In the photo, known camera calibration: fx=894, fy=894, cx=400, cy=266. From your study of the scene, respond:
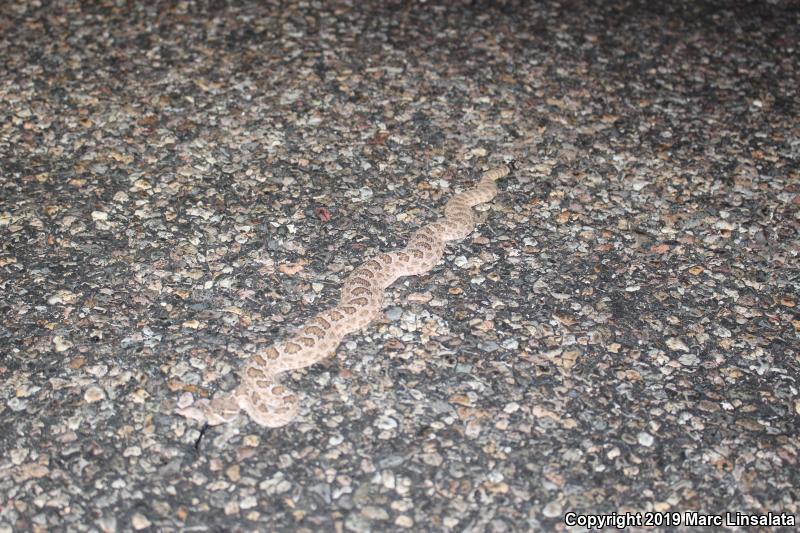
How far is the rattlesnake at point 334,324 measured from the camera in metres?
5.30

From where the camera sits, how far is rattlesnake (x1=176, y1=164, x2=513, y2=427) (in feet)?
17.4

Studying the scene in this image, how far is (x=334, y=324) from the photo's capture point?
5.88 m

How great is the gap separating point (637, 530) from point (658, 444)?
646 mm

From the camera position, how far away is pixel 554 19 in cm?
984

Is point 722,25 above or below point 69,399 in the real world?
above

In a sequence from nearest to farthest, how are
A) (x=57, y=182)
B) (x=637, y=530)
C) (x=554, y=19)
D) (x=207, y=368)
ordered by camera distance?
1. (x=637, y=530)
2. (x=207, y=368)
3. (x=57, y=182)
4. (x=554, y=19)

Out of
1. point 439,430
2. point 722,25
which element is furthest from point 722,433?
point 722,25

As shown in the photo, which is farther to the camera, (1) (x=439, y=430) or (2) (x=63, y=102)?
(2) (x=63, y=102)

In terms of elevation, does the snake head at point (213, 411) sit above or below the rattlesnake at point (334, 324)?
→ below

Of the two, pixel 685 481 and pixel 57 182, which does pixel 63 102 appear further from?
pixel 685 481

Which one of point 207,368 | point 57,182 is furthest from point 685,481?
point 57,182

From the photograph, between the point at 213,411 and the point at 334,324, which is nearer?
the point at 213,411

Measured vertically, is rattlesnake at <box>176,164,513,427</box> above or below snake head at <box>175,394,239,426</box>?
above

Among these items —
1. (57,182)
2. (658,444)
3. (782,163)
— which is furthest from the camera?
(782,163)
